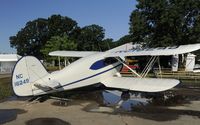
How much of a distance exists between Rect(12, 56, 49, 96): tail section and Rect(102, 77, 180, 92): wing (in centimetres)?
368

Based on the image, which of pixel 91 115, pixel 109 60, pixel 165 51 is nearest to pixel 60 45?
pixel 109 60

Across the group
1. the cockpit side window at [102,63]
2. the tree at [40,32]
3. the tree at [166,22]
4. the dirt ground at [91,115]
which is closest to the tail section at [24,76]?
the dirt ground at [91,115]

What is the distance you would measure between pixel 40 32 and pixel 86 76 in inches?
3530

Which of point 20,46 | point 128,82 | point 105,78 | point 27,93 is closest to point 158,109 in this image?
point 128,82

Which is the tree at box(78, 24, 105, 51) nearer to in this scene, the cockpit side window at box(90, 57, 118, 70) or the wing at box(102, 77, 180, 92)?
the cockpit side window at box(90, 57, 118, 70)

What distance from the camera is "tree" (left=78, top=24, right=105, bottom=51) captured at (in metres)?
91.1

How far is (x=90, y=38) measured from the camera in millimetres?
94812

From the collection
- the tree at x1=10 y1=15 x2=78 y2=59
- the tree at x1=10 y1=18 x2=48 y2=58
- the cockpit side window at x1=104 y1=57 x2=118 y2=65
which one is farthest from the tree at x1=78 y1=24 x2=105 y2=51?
the cockpit side window at x1=104 y1=57 x2=118 y2=65

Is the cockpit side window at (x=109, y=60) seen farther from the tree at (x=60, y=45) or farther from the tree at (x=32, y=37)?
the tree at (x=32, y=37)

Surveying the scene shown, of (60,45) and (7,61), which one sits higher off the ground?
(60,45)

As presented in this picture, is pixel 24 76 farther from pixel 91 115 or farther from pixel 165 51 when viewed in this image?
pixel 165 51

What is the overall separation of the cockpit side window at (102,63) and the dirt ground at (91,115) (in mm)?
1970

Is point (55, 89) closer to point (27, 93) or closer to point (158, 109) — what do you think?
point (27, 93)

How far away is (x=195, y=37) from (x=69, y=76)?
2743 cm
